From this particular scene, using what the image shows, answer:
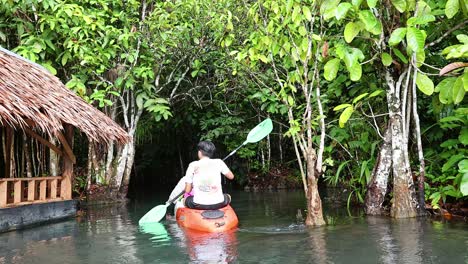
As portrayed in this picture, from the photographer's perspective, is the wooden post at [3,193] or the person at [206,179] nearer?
the person at [206,179]

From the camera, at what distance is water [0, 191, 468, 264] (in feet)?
13.7

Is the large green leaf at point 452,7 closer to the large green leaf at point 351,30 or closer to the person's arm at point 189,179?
the large green leaf at point 351,30

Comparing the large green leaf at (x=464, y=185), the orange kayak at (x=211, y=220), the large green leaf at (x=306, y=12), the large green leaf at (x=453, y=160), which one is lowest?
the orange kayak at (x=211, y=220)

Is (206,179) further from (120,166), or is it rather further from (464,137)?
(120,166)

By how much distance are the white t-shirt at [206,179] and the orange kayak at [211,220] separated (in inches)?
5.2

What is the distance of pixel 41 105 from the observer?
612 centimetres

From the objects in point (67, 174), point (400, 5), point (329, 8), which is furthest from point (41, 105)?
point (400, 5)

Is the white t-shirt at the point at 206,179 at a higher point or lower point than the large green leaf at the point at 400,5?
lower

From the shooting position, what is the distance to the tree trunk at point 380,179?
6.36 m

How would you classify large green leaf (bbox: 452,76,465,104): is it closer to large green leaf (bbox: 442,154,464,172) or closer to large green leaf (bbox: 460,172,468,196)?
large green leaf (bbox: 460,172,468,196)

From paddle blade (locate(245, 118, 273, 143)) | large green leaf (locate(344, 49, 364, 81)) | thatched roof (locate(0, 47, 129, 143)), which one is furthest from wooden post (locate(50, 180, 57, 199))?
large green leaf (locate(344, 49, 364, 81))

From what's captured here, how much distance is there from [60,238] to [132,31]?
4.22m

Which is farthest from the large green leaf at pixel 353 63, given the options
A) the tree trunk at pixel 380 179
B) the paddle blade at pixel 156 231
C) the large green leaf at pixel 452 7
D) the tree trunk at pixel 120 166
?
the tree trunk at pixel 120 166

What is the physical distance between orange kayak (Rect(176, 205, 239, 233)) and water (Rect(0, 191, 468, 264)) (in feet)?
0.44
